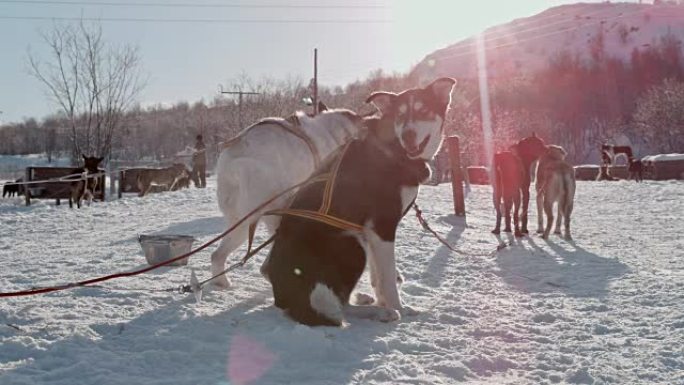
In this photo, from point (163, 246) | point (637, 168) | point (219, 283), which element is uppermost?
point (637, 168)

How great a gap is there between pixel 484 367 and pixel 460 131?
49491 millimetres

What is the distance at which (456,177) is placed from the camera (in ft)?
42.7

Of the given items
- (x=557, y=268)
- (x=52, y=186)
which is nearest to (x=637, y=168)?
(x=557, y=268)

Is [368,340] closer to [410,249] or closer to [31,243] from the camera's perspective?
[410,249]

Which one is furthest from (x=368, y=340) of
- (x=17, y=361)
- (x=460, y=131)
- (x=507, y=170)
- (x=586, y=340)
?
(x=460, y=131)

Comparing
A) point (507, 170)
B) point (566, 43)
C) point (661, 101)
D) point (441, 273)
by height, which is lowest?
point (441, 273)

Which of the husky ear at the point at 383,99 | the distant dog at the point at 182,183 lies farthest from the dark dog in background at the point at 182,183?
the husky ear at the point at 383,99

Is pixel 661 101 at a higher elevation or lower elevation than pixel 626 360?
higher

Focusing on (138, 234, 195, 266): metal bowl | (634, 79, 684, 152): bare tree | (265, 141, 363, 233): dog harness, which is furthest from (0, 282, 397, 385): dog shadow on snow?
(634, 79, 684, 152): bare tree

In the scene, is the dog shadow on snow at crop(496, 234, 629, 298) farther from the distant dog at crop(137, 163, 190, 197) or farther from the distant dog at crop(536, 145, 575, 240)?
the distant dog at crop(137, 163, 190, 197)

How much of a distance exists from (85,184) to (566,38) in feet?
448

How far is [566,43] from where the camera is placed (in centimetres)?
13225

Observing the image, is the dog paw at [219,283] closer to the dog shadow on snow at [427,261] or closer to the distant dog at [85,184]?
the dog shadow on snow at [427,261]

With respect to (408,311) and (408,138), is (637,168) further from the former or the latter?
(408,138)
